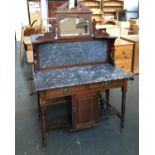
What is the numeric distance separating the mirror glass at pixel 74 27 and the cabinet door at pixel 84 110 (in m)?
0.65

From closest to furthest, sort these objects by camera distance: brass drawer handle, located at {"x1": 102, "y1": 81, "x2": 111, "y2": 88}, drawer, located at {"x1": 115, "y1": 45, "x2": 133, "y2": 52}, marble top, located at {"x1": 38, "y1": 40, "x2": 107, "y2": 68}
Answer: brass drawer handle, located at {"x1": 102, "y1": 81, "x2": 111, "y2": 88}, marble top, located at {"x1": 38, "y1": 40, "x2": 107, "y2": 68}, drawer, located at {"x1": 115, "y1": 45, "x2": 133, "y2": 52}

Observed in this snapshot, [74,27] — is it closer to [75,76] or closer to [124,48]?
[75,76]

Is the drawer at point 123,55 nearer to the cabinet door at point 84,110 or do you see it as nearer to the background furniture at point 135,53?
the background furniture at point 135,53

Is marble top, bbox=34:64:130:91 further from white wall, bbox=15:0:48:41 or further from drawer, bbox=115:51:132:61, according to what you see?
white wall, bbox=15:0:48:41

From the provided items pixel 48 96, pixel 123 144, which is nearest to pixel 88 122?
pixel 123 144

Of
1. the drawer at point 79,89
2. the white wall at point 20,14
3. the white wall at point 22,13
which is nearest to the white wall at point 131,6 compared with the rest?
the white wall at point 22,13

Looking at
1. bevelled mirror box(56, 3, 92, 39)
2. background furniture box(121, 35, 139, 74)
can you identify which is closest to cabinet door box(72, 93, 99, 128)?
bevelled mirror box(56, 3, 92, 39)

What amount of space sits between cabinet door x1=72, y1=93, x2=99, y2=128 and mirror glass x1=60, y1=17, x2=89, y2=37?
647mm

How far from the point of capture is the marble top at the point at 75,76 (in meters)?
1.78

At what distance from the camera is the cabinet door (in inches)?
77.9

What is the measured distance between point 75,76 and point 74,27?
1.68 feet

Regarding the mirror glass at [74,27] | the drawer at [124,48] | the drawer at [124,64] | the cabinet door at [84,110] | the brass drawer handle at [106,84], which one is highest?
the mirror glass at [74,27]
